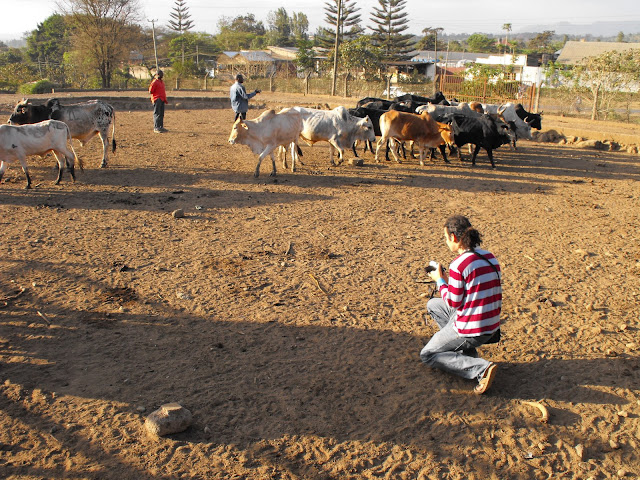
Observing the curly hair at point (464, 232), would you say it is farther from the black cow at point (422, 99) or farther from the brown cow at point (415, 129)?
the black cow at point (422, 99)

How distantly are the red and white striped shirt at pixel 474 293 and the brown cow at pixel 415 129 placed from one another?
853 cm

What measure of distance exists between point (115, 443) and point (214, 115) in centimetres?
1946

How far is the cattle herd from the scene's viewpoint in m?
9.48

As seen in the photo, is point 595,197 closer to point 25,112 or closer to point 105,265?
point 105,265

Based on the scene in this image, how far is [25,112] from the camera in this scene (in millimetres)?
11148

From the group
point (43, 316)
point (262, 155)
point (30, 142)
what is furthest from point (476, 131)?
point (43, 316)

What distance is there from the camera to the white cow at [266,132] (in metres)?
11.0

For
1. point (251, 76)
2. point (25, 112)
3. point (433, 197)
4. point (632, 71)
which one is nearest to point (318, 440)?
point (433, 197)

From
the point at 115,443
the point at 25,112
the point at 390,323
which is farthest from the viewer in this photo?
the point at 25,112

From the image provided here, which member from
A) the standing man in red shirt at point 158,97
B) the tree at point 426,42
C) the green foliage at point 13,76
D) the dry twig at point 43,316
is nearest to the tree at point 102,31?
the green foliage at point 13,76

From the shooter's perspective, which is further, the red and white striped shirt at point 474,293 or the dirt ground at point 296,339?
the red and white striped shirt at point 474,293

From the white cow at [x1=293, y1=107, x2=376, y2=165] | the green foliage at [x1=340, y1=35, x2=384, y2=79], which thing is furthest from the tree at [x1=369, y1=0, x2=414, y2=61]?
the white cow at [x1=293, y1=107, x2=376, y2=165]

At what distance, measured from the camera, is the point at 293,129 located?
1131cm

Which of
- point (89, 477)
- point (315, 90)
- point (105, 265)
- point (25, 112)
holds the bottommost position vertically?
point (89, 477)
